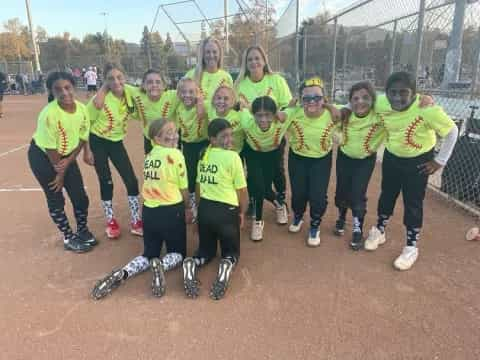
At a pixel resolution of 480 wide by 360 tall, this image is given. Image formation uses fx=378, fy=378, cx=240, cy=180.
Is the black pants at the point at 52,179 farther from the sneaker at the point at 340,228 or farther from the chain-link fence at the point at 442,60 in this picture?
the chain-link fence at the point at 442,60

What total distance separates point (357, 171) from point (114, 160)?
8.14ft

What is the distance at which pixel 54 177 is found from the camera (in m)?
3.55

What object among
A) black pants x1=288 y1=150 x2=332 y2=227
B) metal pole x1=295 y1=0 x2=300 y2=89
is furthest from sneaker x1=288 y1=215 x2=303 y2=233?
metal pole x1=295 y1=0 x2=300 y2=89

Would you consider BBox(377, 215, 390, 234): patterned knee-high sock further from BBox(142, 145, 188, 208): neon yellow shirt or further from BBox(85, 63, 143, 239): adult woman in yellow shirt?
BBox(85, 63, 143, 239): adult woman in yellow shirt

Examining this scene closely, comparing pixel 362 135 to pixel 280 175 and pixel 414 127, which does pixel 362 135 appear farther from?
pixel 280 175

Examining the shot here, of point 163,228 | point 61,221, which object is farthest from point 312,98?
point 61,221

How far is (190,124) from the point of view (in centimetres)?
392

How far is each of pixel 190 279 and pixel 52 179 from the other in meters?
1.66

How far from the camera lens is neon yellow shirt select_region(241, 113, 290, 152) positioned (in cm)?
374

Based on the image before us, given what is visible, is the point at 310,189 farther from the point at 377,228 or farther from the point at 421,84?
the point at 421,84

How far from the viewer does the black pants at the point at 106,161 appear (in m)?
3.85

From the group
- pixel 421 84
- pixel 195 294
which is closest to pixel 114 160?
pixel 195 294

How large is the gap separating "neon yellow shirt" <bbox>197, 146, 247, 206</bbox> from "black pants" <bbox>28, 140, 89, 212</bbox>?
1.36 m

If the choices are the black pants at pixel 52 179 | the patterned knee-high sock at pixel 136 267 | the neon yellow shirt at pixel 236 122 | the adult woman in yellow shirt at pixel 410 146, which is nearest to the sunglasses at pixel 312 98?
the adult woman in yellow shirt at pixel 410 146
